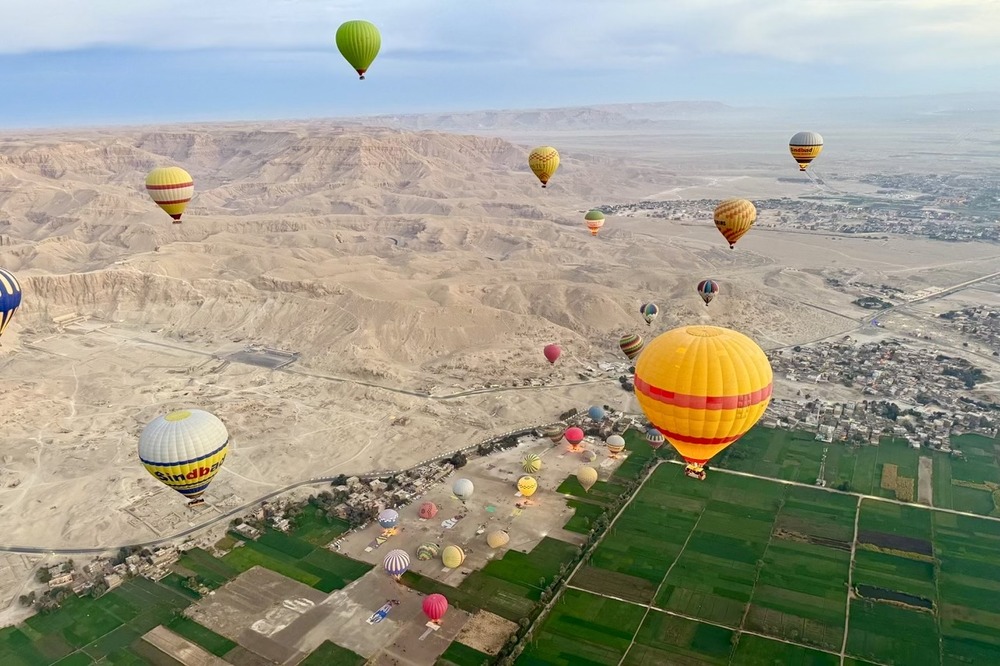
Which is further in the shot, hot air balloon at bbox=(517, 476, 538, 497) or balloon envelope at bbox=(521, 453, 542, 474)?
balloon envelope at bbox=(521, 453, 542, 474)

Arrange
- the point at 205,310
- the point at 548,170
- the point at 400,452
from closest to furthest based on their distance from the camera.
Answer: the point at 400,452 → the point at 548,170 → the point at 205,310

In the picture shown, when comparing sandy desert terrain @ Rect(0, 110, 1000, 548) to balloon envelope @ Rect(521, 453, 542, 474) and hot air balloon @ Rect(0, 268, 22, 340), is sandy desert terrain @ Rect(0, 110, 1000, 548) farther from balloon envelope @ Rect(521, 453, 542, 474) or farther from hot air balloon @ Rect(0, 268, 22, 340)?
hot air balloon @ Rect(0, 268, 22, 340)

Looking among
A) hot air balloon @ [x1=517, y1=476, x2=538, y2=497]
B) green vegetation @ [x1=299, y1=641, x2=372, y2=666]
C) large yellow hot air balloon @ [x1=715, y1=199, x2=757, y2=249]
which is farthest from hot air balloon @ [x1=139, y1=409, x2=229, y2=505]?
large yellow hot air balloon @ [x1=715, y1=199, x2=757, y2=249]

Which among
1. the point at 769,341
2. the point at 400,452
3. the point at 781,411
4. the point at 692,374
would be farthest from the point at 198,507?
the point at 769,341

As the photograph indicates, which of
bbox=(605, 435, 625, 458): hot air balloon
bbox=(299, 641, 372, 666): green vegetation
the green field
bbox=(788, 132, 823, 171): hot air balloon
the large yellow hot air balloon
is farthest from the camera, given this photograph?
bbox=(788, 132, 823, 171): hot air balloon

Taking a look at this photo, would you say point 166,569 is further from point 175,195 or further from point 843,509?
point 843,509

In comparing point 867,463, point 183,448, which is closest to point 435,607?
point 183,448
